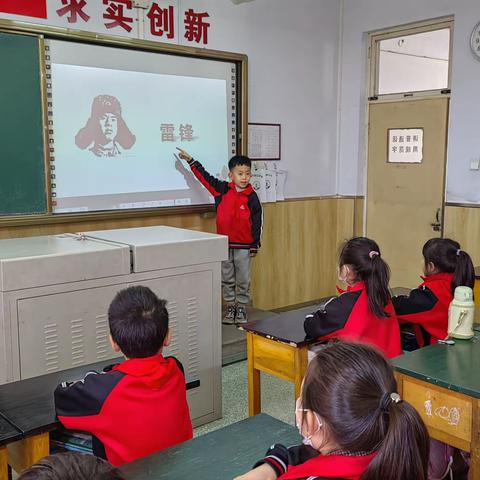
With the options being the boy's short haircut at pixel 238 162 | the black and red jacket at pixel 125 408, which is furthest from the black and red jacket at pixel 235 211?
the black and red jacket at pixel 125 408

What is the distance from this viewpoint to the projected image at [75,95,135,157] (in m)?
3.86

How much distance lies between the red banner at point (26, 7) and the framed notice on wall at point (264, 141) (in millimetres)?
1839

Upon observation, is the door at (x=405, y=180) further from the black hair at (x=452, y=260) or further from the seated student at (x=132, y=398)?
the seated student at (x=132, y=398)

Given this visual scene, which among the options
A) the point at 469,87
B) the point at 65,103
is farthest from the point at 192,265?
the point at 469,87

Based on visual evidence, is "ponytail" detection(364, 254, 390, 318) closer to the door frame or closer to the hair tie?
the hair tie

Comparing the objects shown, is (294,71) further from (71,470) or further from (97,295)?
(71,470)

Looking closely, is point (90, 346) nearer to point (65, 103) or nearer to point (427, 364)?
point (427, 364)

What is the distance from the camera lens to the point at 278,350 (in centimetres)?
261

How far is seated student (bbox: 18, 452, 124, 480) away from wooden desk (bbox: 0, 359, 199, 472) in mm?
935

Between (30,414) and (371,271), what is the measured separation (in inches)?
55.5

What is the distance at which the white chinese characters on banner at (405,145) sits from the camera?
5.06 meters

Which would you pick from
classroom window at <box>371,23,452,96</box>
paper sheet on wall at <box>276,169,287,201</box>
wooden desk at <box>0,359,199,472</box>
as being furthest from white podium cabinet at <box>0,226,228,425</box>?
classroom window at <box>371,23,452,96</box>

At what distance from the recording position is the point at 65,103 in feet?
12.2

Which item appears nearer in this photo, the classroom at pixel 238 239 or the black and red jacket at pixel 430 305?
the classroom at pixel 238 239
